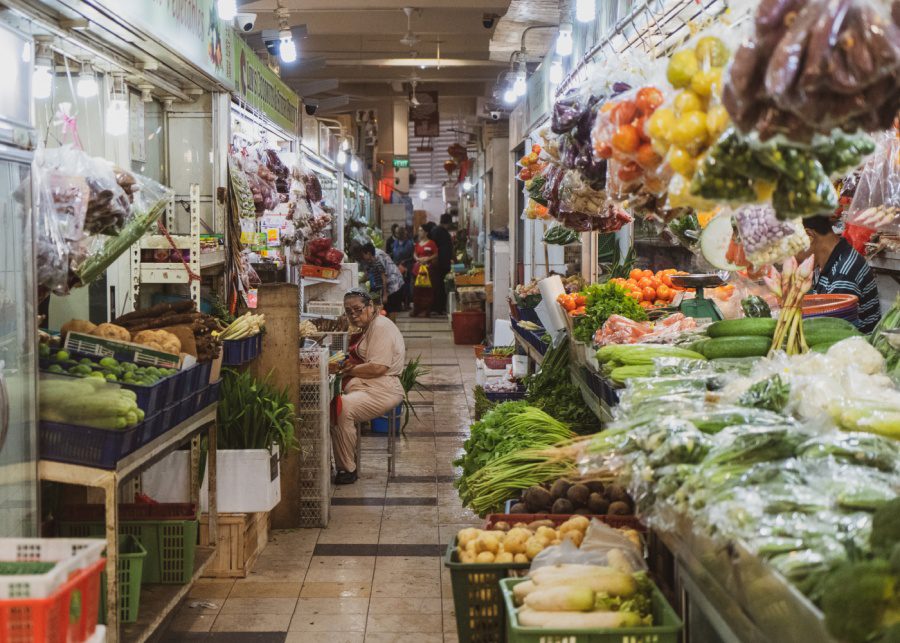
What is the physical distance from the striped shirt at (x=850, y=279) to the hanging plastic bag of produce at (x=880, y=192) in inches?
24.1

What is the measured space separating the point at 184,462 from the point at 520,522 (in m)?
2.35

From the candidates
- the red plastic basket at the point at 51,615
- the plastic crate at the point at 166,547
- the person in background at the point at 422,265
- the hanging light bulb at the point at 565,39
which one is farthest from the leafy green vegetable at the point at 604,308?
the person in background at the point at 422,265

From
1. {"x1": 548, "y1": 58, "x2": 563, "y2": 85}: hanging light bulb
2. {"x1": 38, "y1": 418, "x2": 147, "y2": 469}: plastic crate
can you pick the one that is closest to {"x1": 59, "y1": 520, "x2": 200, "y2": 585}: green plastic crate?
{"x1": 38, "y1": 418, "x2": 147, "y2": 469}: plastic crate

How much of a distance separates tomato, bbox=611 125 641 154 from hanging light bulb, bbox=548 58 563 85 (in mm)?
5689

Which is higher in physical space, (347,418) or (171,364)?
(171,364)

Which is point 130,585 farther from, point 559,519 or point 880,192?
point 880,192

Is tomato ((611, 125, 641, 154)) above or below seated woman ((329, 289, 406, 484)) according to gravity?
above

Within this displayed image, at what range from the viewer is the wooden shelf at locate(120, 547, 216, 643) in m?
4.12

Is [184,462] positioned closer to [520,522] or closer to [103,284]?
[103,284]

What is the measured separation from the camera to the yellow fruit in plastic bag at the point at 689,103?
2.34m

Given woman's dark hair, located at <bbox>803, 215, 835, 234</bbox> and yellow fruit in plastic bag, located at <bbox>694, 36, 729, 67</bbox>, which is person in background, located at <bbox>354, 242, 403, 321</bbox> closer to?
woman's dark hair, located at <bbox>803, 215, 835, 234</bbox>

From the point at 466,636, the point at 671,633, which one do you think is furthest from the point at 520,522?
the point at 671,633

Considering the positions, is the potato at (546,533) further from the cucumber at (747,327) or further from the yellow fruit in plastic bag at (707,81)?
the yellow fruit in plastic bag at (707,81)

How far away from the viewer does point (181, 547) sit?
4797 millimetres
